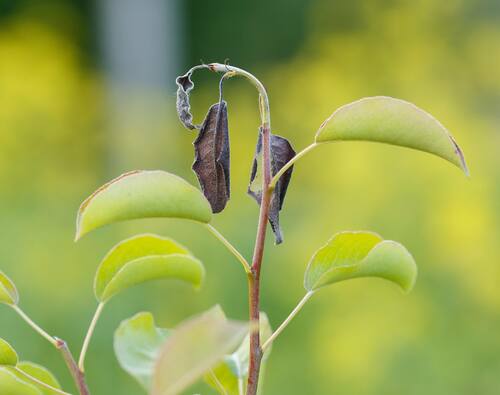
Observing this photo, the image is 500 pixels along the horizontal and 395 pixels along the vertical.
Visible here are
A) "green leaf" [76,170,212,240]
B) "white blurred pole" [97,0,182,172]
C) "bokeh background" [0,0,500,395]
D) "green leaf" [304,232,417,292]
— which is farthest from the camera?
"white blurred pole" [97,0,182,172]

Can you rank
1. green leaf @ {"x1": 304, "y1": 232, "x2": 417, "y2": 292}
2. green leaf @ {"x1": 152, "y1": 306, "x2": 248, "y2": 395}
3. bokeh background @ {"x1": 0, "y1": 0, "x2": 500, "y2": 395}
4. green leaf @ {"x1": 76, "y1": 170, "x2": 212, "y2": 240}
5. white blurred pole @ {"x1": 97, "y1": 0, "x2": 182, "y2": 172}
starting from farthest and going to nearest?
white blurred pole @ {"x1": 97, "y1": 0, "x2": 182, "y2": 172} < bokeh background @ {"x1": 0, "y1": 0, "x2": 500, "y2": 395} < green leaf @ {"x1": 304, "y1": 232, "x2": 417, "y2": 292} < green leaf @ {"x1": 76, "y1": 170, "x2": 212, "y2": 240} < green leaf @ {"x1": 152, "y1": 306, "x2": 248, "y2": 395}

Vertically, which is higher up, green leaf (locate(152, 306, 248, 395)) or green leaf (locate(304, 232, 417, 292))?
green leaf (locate(152, 306, 248, 395))

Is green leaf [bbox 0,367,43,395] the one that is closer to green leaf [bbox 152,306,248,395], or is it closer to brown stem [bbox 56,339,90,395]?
brown stem [bbox 56,339,90,395]

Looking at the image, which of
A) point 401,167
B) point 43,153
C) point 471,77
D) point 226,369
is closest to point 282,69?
point 471,77

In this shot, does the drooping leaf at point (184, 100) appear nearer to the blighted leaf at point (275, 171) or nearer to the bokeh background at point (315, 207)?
the blighted leaf at point (275, 171)

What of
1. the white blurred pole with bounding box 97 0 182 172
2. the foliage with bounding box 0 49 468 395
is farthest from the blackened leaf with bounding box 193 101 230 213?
the white blurred pole with bounding box 97 0 182 172

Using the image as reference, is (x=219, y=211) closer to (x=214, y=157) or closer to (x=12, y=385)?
(x=214, y=157)

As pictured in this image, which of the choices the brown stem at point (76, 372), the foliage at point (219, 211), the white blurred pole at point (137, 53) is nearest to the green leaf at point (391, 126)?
the foliage at point (219, 211)
